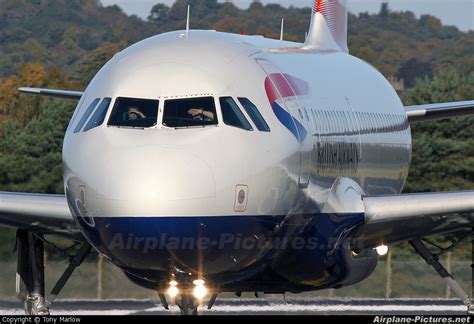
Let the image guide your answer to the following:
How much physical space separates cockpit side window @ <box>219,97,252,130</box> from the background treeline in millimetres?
14114

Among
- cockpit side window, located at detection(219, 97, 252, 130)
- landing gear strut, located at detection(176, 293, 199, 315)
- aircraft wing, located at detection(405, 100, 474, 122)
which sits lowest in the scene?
landing gear strut, located at detection(176, 293, 199, 315)

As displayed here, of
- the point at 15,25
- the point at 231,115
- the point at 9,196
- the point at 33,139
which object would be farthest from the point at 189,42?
the point at 15,25

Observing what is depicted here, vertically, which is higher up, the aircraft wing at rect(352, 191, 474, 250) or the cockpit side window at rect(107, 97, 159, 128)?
the cockpit side window at rect(107, 97, 159, 128)

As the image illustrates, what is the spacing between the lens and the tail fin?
27.7 meters

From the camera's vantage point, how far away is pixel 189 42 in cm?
1661

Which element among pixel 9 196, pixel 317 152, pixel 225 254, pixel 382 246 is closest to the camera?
pixel 225 254

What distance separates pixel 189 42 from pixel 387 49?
78368mm

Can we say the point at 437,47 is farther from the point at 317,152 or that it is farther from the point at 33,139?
the point at 317,152

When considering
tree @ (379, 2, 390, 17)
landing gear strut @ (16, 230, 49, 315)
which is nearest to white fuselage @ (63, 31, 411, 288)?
landing gear strut @ (16, 230, 49, 315)

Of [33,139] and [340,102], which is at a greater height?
[340,102]

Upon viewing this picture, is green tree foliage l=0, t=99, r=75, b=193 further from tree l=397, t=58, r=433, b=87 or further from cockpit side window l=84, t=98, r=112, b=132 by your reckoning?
tree l=397, t=58, r=433, b=87

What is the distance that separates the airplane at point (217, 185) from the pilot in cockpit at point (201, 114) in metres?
0.02

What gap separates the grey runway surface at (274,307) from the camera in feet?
83.8

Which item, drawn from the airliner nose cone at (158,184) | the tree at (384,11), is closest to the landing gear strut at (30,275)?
the airliner nose cone at (158,184)
